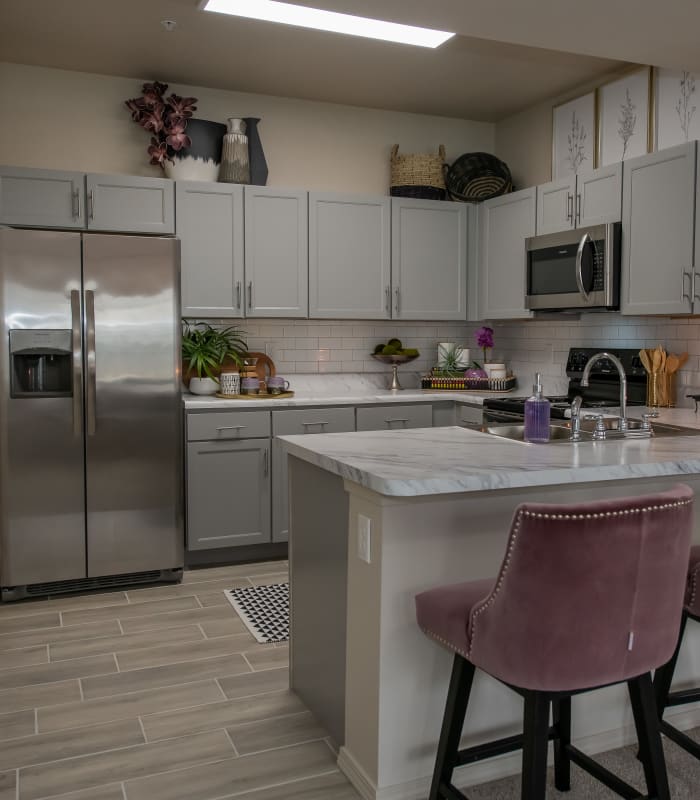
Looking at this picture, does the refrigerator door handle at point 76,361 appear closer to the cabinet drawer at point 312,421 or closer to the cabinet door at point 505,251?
the cabinet drawer at point 312,421

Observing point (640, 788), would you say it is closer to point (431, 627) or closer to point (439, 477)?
point (431, 627)

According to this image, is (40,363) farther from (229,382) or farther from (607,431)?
(607,431)

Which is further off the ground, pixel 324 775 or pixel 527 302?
pixel 527 302

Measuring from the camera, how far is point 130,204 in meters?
4.32

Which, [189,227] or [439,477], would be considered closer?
[439,477]

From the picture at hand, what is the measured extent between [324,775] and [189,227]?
3082mm

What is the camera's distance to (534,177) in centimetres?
513

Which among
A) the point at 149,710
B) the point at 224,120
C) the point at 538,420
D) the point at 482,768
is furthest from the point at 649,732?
the point at 224,120

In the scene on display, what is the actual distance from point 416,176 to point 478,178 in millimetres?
407

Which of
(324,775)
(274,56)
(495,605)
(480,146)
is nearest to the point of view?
(495,605)

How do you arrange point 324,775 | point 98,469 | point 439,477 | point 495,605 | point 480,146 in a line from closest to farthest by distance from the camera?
point 495,605 < point 439,477 < point 324,775 < point 98,469 < point 480,146

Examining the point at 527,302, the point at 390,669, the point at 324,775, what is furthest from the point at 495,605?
the point at 527,302

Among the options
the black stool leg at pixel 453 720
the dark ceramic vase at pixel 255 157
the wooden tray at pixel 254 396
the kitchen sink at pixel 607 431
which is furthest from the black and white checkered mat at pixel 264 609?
the dark ceramic vase at pixel 255 157

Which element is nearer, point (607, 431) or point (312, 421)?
point (607, 431)
